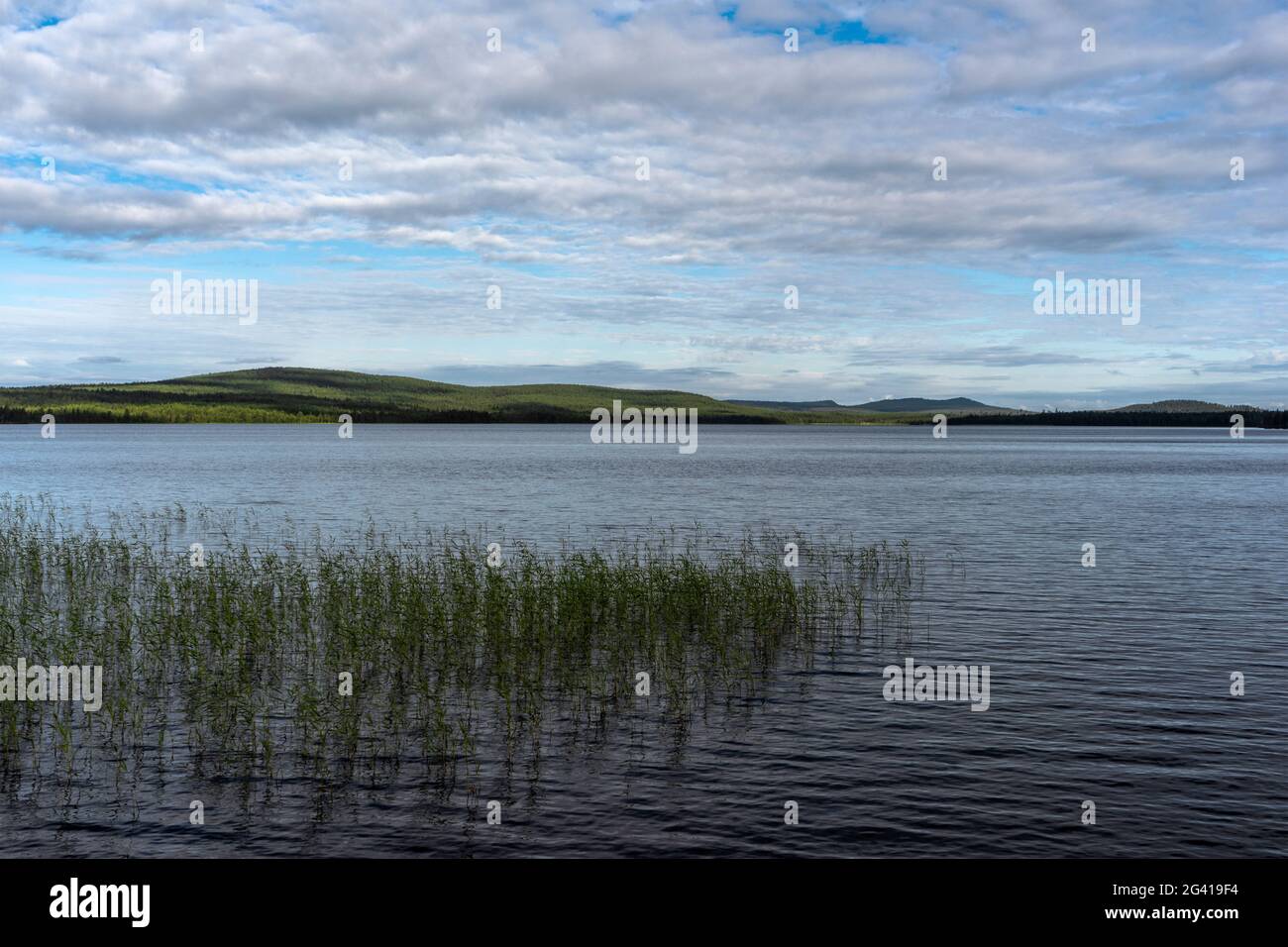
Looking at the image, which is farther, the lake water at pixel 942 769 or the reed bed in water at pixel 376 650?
the reed bed in water at pixel 376 650

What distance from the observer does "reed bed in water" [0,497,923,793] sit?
17734 millimetres

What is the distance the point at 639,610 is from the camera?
91.9 ft

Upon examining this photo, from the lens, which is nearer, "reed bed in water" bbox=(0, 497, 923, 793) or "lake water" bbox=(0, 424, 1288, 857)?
"lake water" bbox=(0, 424, 1288, 857)

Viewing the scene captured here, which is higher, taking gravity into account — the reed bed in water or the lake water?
the reed bed in water

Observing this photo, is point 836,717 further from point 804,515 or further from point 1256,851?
point 804,515

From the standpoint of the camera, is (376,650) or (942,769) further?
(376,650)

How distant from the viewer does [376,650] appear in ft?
76.6

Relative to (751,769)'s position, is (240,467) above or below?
above

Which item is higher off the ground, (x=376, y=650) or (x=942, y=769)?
(x=376, y=650)

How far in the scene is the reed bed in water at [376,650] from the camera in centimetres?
1773

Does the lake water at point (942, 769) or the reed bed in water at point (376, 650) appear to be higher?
the reed bed in water at point (376, 650)
